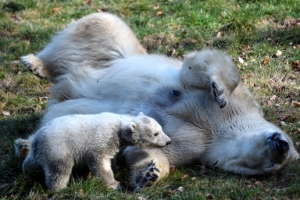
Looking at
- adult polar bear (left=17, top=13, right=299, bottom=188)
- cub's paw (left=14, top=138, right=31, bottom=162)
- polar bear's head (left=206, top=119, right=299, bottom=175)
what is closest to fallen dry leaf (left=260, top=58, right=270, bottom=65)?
adult polar bear (left=17, top=13, right=299, bottom=188)

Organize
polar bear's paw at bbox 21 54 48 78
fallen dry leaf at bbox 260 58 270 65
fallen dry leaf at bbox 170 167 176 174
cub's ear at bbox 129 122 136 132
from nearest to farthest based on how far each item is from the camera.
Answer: cub's ear at bbox 129 122 136 132
fallen dry leaf at bbox 170 167 176 174
polar bear's paw at bbox 21 54 48 78
fallen dry leaf at bbox 260 58 270 65

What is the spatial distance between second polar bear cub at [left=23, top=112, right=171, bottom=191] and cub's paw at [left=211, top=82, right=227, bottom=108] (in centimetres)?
66

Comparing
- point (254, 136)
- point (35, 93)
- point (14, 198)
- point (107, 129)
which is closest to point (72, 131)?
point (107, 129)

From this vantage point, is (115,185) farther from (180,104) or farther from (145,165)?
(180,104)

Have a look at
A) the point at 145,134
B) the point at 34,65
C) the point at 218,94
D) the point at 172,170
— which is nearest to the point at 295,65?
the point at 218,94

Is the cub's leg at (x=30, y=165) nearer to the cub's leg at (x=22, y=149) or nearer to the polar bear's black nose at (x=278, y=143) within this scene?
the cub's leg at (x=22, y=149)

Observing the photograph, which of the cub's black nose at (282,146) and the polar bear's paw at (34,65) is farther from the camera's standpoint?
the polar bear's paw at (34,65)

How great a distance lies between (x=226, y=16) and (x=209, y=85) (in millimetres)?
4160

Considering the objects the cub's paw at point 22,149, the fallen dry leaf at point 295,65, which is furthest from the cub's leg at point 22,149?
the fallen dry leaf at point 295,65

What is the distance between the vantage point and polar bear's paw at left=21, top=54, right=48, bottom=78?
695 cm

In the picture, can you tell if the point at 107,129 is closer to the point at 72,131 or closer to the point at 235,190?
the point at 72,131

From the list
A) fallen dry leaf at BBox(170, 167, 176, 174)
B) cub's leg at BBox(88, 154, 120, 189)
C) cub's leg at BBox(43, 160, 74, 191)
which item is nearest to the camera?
cub's leg at BBox(43, 160, 74, 191)

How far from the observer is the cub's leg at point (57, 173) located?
4.94m

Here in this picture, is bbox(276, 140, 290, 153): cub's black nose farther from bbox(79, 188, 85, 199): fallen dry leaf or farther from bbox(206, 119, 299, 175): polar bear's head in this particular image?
bbox(79, 188, 85, 199): fallen dry leaf
